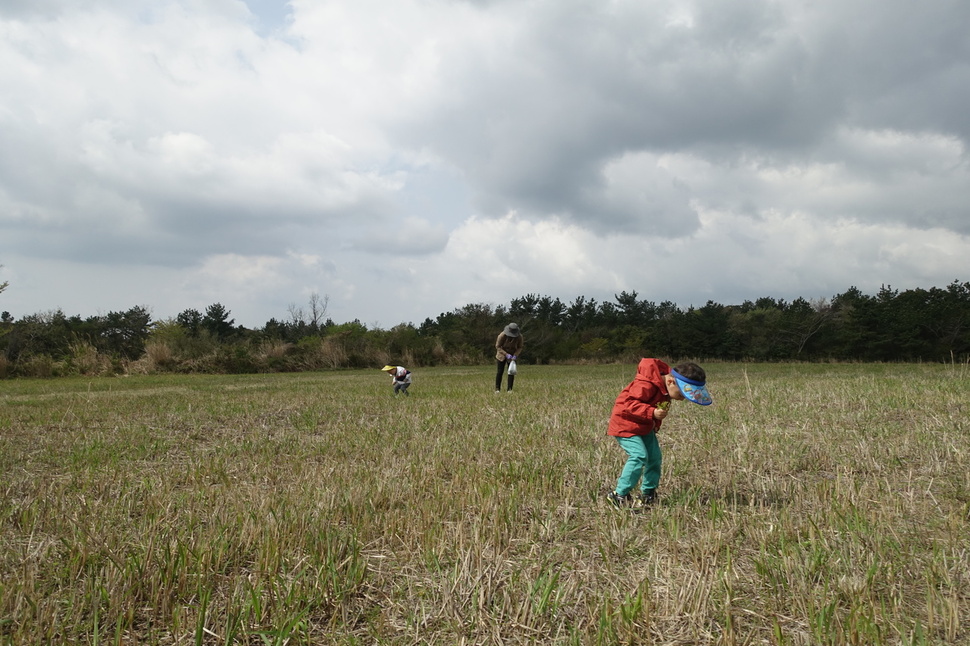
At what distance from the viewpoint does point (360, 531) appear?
424cm

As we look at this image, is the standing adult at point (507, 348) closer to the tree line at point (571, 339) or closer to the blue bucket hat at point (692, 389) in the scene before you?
the blue bucket hat at point (692, 389)

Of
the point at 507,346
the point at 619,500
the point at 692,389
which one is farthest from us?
the point at 507,346

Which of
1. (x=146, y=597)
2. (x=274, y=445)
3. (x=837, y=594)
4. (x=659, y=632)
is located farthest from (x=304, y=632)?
(x=274, y=445)

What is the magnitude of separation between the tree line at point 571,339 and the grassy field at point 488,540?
31.5 meters

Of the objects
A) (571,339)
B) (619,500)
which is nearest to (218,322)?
(571,339)

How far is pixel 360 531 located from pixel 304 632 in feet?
4.46

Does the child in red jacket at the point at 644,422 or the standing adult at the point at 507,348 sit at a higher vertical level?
the standing adult at the point at 507,348

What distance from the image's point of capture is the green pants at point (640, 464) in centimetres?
495

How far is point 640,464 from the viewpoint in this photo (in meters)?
4.95

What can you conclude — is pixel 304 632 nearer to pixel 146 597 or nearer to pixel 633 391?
pixel 146 597

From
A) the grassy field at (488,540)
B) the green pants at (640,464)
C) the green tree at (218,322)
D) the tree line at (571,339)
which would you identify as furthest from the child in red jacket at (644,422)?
the green tree at (218,322)

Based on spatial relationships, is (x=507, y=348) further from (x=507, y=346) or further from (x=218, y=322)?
(x=218, y=322)

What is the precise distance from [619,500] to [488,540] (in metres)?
1.49

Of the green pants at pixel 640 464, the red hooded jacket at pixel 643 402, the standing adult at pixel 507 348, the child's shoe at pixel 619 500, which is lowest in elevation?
the child's shoe at pixel 619 500
